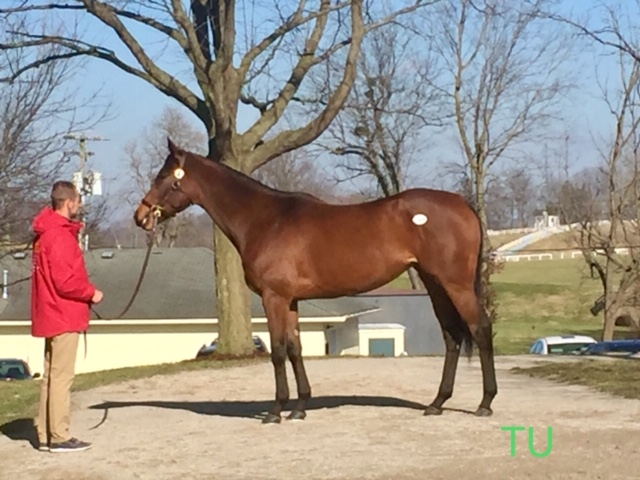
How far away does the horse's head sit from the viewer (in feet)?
32.3

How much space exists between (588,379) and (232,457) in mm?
5880

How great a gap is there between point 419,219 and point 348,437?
77.8 inches

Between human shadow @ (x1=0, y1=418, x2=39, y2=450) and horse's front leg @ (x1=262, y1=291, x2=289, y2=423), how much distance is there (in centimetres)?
199

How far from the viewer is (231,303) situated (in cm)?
1817

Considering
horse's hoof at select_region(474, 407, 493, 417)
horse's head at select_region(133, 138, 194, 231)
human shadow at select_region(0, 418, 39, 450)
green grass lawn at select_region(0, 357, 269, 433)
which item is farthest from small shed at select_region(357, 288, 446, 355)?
horse's hoof at select_region(474, 407, 493, 417)

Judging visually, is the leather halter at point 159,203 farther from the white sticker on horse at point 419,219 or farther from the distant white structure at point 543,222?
the distant white structure at point 543,222

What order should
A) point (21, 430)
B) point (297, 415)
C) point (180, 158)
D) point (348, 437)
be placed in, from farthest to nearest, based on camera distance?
point (180, 158)
point (21, 430)
point (297, 415)
point (348, 437)

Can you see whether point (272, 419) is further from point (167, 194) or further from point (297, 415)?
point (167, 194)

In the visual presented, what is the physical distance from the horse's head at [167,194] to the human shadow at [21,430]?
82.6 inches

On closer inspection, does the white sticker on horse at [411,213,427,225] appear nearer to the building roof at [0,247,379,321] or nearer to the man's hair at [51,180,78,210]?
the man's hair at [51,180,78,210]

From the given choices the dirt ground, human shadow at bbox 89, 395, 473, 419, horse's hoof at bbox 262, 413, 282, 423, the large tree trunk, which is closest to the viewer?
the dirt ground

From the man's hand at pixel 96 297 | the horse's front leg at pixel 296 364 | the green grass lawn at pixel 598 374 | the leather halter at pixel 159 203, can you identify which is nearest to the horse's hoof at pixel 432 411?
the horse's front leg at pixel 296 364

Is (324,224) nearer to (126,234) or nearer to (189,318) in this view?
(189,318)

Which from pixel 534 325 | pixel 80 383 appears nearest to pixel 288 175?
pixel 534 325
